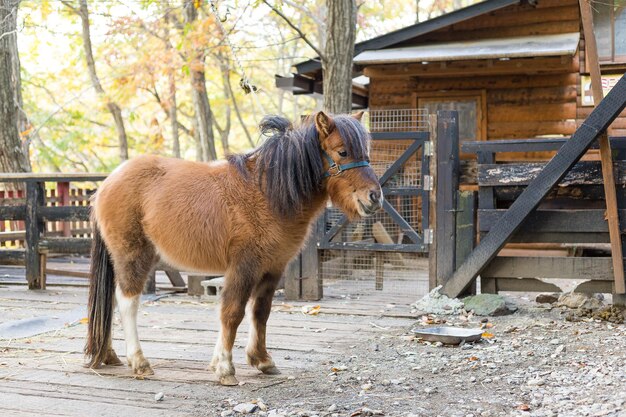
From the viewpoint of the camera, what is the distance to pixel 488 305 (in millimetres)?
6781

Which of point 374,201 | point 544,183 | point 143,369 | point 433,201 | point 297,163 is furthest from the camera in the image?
point 433,201

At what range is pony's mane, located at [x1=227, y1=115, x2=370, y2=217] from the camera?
15.2ft

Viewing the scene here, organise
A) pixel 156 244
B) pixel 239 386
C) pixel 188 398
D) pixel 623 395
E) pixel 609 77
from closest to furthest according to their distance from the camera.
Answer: pixel 623 395 → pixel 188 398 → pixel 239 386 → pixel 156 244 → pixel 609 77

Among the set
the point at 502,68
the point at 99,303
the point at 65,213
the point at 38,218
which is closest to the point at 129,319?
the point at 99,303

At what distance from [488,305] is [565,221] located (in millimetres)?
1082

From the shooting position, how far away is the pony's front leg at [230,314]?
4590 millimetres

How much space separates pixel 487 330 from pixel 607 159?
1871 millimetres

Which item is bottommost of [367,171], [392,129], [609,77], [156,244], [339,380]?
[339,380]

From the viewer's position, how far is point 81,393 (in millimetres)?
4402

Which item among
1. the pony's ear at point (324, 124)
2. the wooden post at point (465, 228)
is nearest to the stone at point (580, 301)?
the wooden post at point (465, 228)

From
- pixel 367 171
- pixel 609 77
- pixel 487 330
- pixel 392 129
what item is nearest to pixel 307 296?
pixel 487 330

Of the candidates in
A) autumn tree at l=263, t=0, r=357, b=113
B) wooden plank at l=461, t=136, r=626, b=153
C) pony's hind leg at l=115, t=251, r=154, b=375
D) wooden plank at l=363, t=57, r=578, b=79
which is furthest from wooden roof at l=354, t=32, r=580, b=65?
pony's hind leg at l=115, t=251, r=154, b=375

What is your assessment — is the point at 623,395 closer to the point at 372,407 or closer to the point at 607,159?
the point at 372,407

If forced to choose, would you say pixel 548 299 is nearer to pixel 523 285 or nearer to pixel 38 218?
pixel 523 285
